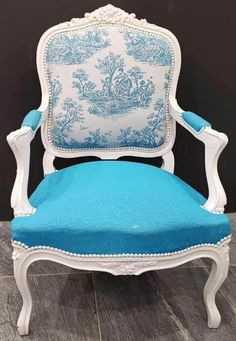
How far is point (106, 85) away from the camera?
5.05 ft

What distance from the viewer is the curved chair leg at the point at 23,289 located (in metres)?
1.19

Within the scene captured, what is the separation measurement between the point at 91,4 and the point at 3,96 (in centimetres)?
54

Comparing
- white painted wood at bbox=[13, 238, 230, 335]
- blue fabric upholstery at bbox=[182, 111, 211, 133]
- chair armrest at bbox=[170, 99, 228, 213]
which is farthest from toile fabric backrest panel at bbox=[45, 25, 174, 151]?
white painted wood at bbox=[13, 238, 230, 335]

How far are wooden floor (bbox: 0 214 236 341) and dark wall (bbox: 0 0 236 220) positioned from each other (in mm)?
490

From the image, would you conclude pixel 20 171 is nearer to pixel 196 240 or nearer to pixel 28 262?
pixel 28 262

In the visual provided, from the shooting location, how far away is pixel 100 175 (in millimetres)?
1368

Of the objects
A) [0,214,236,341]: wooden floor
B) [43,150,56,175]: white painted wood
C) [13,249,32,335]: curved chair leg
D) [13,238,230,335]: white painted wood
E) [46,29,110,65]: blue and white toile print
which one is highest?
[46,29,110,65]: blue and white toile print

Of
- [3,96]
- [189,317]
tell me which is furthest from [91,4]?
[189,317]

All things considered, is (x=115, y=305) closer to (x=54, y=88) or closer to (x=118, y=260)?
(x=118, y=260)

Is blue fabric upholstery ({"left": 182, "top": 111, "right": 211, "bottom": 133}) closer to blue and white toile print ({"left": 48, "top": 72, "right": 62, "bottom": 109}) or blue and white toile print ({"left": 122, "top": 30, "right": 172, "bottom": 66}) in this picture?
blue and white toile print ({"left": 122, "top": 30, "right": 172, "bottom": 66})

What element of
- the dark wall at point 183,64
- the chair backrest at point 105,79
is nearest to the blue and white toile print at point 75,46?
the chair backrest at point 105,79

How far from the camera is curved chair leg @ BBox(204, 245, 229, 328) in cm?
124

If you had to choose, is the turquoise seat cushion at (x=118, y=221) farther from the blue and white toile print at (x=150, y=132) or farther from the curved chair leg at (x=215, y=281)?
the blue and white toile print at (x=150, y=132)

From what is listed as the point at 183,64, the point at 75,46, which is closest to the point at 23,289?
the point at 75,46
